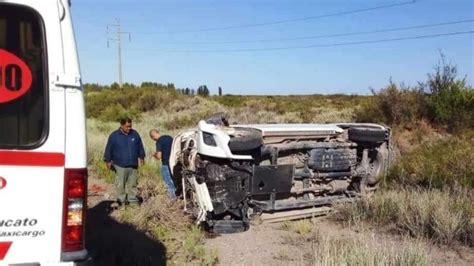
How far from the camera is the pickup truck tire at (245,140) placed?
796 cm

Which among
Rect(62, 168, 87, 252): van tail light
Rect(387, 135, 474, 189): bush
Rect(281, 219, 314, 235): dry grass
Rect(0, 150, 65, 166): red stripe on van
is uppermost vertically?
Rect(0, 150, 65, 166): red stripe on van

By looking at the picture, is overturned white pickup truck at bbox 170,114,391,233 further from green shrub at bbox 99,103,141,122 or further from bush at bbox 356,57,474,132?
green shrub at bbox 99,103,141,122

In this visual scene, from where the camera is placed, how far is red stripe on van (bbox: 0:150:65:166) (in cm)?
321

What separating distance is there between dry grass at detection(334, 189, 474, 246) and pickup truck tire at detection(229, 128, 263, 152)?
5.69ft

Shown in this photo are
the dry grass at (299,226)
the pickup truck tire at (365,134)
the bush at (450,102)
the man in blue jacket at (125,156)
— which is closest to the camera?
the dry grass at (299,226)

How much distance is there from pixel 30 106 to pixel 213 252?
429cm

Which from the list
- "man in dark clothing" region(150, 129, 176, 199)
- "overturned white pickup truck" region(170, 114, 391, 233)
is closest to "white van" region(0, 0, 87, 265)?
"overturned white pickup truck" region(170, 114, 391, 233)

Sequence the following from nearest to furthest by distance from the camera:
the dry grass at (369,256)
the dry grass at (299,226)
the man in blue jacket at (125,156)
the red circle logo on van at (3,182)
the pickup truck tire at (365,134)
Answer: the red circle logo on van at (3,182), the dry grass at (369,256), the dry grass at (299,226), the pickup truck tire at (365,134), the man in blue jacket at (125,156)

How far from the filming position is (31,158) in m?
3.28

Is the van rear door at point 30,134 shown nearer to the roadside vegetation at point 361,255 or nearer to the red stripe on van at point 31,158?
the red stripe on van at point 31,158

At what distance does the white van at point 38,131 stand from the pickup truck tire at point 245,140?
4.57 metres

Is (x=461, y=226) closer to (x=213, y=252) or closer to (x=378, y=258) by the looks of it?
(x=378, y=258)

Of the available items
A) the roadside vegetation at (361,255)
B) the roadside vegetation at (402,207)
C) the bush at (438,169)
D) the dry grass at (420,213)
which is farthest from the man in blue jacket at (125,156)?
the bush at (438,169)

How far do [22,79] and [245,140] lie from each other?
16.1 feet
